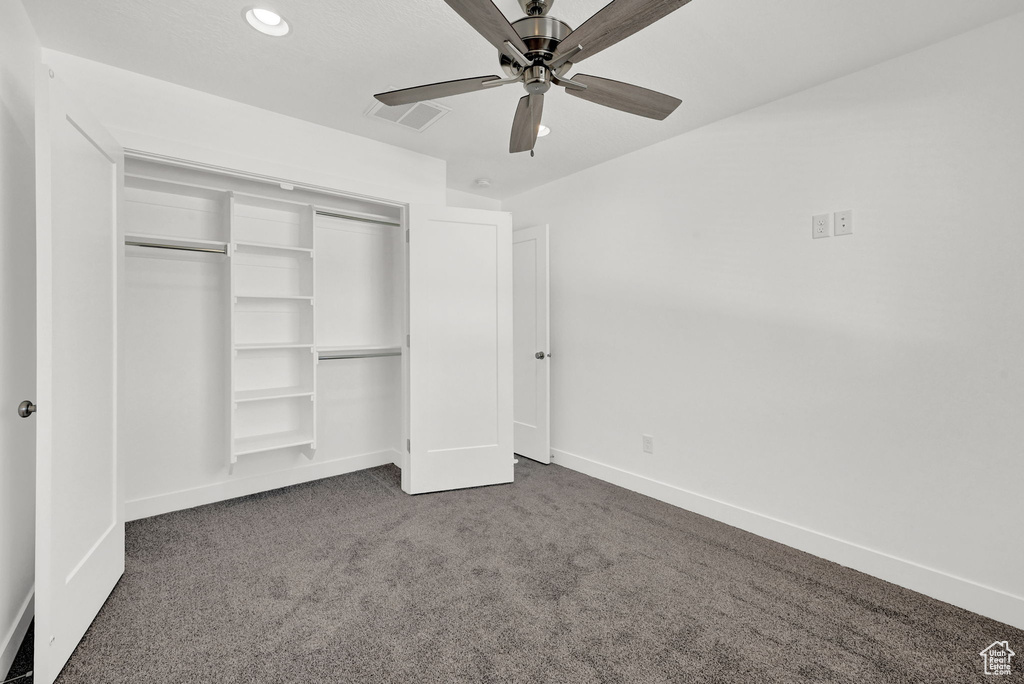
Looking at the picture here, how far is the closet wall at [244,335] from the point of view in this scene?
286cm

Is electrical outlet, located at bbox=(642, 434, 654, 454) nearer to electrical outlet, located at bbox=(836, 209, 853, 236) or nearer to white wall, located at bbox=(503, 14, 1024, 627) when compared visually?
white wall, located at bbox=(503, 14, 1024, 627)

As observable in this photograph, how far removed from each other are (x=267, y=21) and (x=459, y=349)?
214 centimetres

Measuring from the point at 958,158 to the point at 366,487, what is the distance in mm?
3886

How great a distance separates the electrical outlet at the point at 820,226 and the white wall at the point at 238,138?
2.56 m

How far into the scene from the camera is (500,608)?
6.41 feet

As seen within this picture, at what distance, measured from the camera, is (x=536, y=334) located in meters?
4.08

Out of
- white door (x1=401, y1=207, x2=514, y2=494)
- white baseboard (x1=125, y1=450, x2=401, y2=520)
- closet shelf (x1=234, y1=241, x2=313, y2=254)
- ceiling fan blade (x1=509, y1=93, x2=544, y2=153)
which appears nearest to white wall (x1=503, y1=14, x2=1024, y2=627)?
white door (x1=401, y1=207, x2=514, y2=494)

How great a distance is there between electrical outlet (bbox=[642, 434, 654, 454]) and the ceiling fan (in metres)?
2.20

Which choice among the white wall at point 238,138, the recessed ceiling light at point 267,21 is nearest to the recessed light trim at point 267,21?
the recessed ceiling light at point 267,21

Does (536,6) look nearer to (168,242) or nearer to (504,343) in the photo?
(504,343)

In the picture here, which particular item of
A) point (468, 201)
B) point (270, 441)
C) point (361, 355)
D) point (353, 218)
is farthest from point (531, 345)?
point (270, 441)

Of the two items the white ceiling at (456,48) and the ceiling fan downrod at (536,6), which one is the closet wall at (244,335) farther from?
the ceiling fan downrod at (536,6)

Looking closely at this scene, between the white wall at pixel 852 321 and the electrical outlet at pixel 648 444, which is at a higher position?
the white wall at pixel 852 321

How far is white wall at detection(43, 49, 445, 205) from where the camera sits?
2354 millimetres
